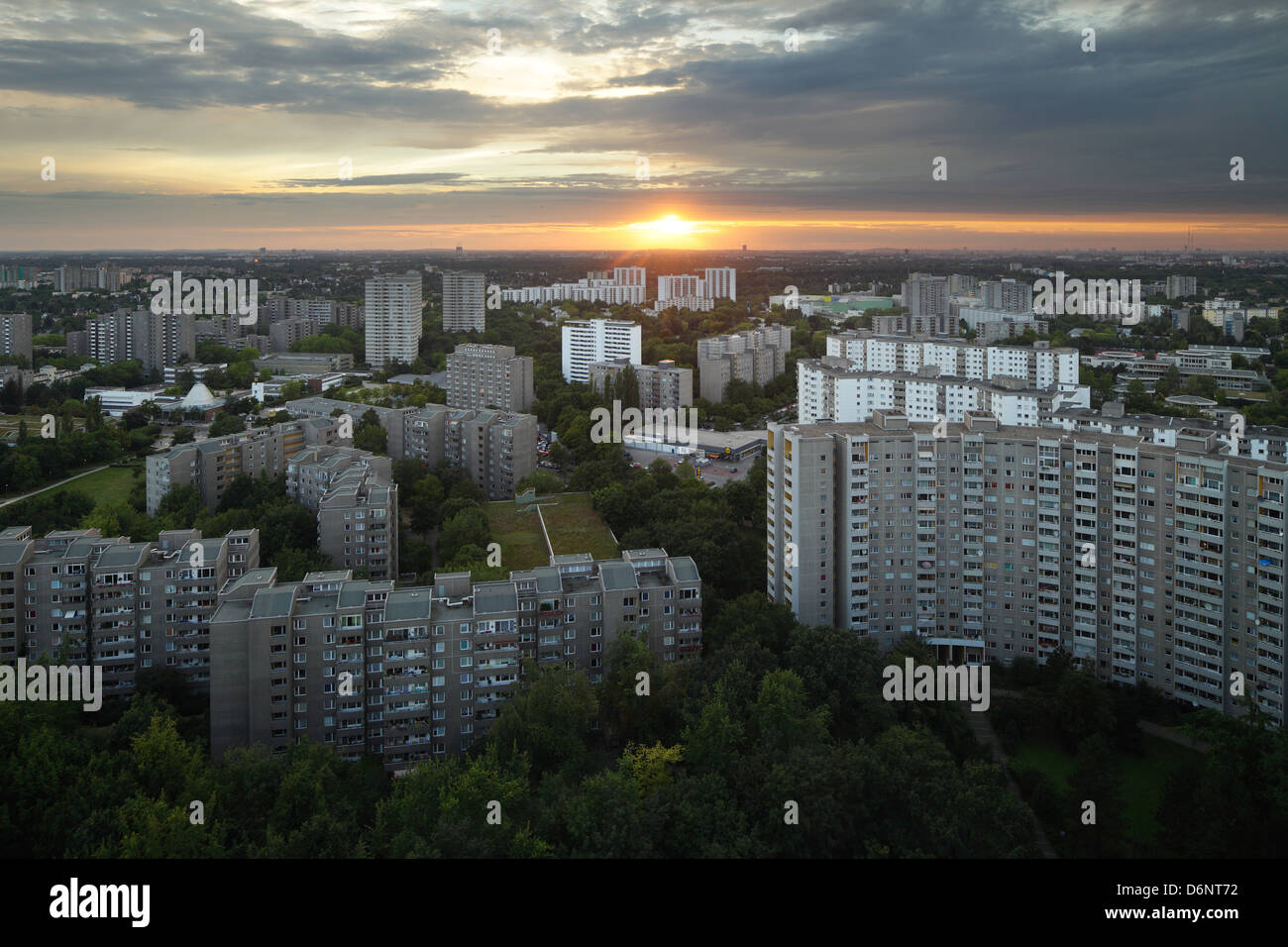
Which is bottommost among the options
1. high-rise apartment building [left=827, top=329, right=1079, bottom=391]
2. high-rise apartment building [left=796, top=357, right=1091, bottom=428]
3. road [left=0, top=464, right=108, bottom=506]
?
road [left=0, top=464, right=108, bottom=506]

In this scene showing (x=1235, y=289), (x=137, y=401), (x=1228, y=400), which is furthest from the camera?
(x=1235, y=289)

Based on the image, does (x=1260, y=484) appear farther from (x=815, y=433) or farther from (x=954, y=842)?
(x=954, y=842)

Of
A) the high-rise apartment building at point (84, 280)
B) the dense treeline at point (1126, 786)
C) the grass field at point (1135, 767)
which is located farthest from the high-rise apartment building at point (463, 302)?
the grass field at point (1135, 767)

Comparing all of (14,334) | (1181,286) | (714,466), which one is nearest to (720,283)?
(1181,286)

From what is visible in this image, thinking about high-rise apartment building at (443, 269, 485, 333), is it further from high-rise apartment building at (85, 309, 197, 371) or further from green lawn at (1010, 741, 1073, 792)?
green lawn at (1010, 741, 1073, 792)

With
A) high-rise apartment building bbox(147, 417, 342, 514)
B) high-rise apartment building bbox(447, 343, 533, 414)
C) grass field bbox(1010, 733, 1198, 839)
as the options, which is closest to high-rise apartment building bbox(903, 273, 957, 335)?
high-rise apartment building bbox(447, 343, 533, 414)

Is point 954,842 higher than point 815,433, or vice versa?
point 815,433
